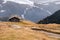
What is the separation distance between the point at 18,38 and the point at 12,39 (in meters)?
2.15

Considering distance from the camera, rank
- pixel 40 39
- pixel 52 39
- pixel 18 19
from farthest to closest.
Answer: pixel 18 19 → pixel 52 39 → pixel 40 39

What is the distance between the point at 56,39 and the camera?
57.1 metres

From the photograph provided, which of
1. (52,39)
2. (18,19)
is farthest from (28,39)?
(18,19)

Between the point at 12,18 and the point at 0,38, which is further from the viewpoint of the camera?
the point at 12,18

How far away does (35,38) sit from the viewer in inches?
2057

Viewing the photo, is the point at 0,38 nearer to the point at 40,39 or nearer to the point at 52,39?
the point at 40,39

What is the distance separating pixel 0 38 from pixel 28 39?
627 centimetres

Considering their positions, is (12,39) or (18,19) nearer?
(12,39)

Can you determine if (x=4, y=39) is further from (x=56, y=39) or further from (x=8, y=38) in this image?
(x=56, y=39)

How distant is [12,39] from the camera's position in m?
47.4

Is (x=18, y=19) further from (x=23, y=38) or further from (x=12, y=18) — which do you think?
(x=23, y=38)

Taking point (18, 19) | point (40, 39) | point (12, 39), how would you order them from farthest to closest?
point (18, 19), point (40, 39), point (12, 39)

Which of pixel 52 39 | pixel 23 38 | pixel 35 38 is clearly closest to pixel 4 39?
pixel 23 38

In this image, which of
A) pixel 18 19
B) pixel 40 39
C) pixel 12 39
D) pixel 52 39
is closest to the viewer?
pixel 12 39
